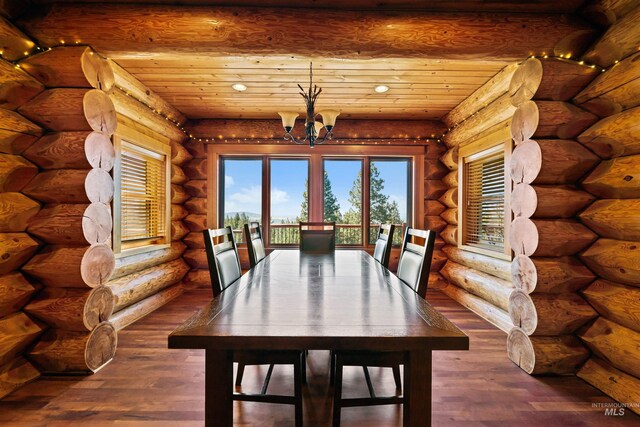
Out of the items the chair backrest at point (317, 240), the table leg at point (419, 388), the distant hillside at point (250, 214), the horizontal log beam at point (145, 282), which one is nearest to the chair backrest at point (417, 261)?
the table leg at point (419, 388)

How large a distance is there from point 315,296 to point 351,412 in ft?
3.15

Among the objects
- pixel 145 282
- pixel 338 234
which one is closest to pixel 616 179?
pixel 338 234

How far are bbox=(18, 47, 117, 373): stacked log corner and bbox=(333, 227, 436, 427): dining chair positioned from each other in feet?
6.61

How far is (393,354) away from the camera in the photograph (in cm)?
159

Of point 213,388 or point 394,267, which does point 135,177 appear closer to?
point 213,388

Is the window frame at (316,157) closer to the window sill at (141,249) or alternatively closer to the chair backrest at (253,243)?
the window sill at (141,249)

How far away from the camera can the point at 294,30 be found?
7.34ft

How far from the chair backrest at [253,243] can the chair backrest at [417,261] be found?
50.8 inches

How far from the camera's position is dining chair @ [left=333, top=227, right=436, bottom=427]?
1.56 metres

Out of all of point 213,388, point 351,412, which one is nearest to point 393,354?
point 351,412

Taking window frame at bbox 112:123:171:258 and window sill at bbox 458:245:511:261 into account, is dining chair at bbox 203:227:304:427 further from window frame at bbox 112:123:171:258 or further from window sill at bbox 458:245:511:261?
window sill at bbox 458:245:511:261

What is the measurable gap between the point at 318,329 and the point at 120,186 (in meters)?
3.19

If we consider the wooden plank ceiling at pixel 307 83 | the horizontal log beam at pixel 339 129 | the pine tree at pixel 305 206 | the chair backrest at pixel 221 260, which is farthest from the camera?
the pine tree at pixel 305 206

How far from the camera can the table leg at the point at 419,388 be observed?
1194 millimetres
